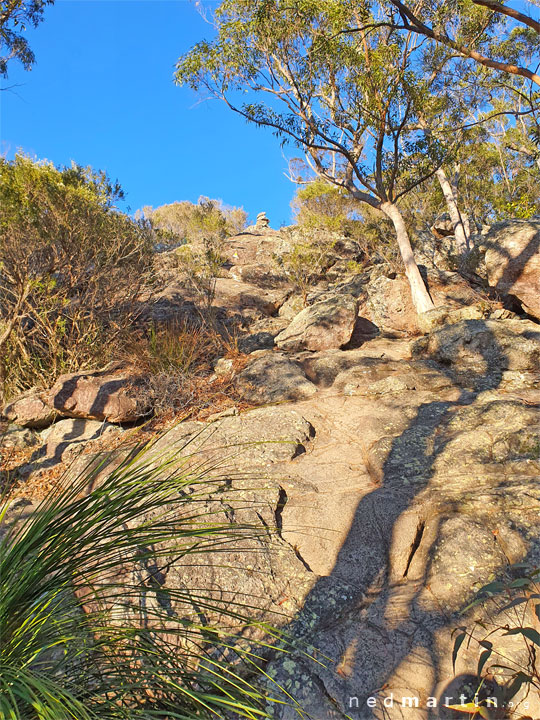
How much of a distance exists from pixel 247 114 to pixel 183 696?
1102cm

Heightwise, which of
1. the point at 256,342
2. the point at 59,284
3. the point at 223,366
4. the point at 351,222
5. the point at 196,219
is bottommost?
the point at 223,366

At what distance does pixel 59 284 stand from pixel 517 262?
25.9 ft

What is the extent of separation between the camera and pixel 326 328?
8.32 m

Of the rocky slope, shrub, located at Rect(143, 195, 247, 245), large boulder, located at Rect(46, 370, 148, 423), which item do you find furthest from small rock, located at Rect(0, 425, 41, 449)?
shrub, located at Rect(143, 195, 247, 245)

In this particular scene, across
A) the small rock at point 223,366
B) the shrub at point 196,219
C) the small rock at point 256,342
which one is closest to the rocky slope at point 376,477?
the small rock at point 223,366

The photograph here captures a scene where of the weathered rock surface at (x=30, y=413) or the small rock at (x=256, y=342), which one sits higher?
the small rock at (x=256, y=342)

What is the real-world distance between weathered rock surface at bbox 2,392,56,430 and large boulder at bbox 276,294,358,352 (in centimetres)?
409

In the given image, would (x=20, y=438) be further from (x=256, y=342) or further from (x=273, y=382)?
(x=256, y=342)

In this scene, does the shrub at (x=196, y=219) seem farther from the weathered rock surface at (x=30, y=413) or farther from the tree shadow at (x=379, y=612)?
the tree shadow at (x=379, y=612)

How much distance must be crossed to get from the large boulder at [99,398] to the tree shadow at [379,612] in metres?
3.52

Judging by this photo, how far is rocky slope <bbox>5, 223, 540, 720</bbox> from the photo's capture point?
244 cm

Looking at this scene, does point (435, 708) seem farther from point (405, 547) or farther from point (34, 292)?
point (34, 292)

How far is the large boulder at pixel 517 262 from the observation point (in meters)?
8.22

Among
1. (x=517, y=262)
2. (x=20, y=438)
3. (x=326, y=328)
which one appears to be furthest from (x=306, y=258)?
(x=20, y=438)
